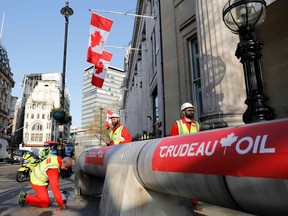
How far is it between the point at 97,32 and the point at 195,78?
6.84 metres

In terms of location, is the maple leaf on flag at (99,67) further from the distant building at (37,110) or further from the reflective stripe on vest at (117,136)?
the distant building at (37,110)

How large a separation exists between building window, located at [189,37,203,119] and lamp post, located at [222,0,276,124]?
546 centimetres

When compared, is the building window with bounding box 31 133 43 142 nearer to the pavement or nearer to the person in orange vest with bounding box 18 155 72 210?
the pavement

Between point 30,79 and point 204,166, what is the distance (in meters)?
109

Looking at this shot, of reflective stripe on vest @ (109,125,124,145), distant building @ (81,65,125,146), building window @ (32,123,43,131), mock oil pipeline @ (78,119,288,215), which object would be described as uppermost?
distant building @ (81,65,125,146)

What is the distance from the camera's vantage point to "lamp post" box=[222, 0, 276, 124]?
3.81 meters

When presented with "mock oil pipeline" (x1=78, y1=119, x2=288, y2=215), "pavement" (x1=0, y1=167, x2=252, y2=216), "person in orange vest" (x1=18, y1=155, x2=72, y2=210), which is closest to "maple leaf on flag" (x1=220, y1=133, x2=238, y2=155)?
A: "mock oil pipeline" (x1=78, y1=119, x2=288, y2=215)

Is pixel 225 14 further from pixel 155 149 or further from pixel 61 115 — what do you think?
pixel 61 115

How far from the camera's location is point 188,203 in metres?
3.57

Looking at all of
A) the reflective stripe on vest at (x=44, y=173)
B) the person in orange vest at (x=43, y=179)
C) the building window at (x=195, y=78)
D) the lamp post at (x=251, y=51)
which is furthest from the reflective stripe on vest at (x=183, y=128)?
the building window at (x=195, y=78)

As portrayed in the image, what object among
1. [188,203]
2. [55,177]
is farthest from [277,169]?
[55,177]

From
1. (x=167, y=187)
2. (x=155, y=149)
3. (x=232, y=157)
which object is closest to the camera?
(x=232, y=157)

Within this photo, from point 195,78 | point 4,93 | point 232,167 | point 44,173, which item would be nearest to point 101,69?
point 195,78

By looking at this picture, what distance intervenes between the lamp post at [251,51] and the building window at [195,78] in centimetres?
546
